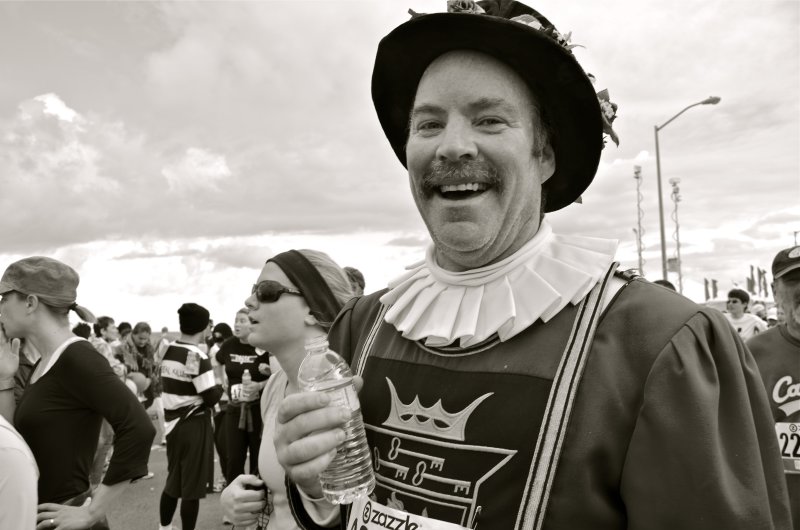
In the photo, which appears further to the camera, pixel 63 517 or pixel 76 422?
pixel 76 422

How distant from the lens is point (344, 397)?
144 cm

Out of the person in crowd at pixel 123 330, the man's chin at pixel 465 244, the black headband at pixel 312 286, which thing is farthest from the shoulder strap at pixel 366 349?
the person in crowd at pixel 123 330

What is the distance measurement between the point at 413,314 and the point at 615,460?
672mm

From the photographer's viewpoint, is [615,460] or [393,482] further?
[393,482]

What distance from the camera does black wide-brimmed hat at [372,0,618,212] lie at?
163 centimetres

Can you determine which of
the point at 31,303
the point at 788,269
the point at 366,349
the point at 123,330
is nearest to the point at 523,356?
the point at 366,349

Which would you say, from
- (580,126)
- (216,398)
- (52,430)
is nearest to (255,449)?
(216,398)

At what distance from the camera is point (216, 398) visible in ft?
20.5

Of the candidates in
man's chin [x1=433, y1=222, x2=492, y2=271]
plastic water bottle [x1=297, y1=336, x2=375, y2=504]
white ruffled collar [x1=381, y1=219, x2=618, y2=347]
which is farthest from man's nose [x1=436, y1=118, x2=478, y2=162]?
plastic water bottle [x1=297, y1=336, x2=375, y2=504]

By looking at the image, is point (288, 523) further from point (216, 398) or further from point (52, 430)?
point (216, 398)

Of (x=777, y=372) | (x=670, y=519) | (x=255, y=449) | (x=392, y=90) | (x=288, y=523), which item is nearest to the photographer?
(x=670, y=519)

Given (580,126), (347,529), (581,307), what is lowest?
(347,529)

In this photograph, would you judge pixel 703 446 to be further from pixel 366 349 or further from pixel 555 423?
pixel 366 349

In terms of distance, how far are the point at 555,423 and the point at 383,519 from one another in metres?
0.51
